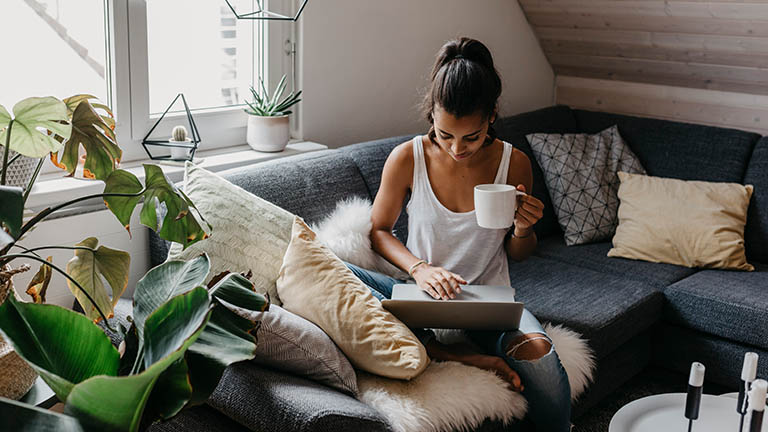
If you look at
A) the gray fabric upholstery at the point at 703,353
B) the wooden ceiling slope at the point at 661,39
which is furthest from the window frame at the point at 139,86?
the gray fabric upholstery at the point at 703,353

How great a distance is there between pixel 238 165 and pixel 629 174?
61.6 inches

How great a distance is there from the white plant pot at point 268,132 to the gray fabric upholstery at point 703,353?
1.48m

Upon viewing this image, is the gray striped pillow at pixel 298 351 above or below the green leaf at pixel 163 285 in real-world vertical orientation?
below

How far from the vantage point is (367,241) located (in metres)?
2.10

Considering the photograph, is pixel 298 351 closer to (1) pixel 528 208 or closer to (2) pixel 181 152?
(1) pixel 528 208

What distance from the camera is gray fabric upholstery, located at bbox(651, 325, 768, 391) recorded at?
246 centimetres

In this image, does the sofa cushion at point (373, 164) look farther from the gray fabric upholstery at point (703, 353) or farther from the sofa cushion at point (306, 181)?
the gray fabric upholstery at point (703, 353)

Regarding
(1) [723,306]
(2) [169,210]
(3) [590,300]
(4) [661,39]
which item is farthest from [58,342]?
(4) [661,39]

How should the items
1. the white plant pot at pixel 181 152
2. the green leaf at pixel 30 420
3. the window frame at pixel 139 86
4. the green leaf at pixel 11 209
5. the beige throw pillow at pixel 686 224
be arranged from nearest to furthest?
the green leaf at pixel 30 420
the green leaf at pixel 11 209
the window frame at pixel 139 86
the white plant pot at pixel 181 152
the beige throw pillow at pixel 686 224

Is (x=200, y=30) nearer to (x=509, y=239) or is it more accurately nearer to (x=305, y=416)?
(x=509, y=239)

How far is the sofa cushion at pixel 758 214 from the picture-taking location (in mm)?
2891

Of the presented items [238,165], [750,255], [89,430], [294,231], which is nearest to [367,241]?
[294,231]

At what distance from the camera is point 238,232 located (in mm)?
1836

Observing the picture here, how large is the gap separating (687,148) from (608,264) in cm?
72
